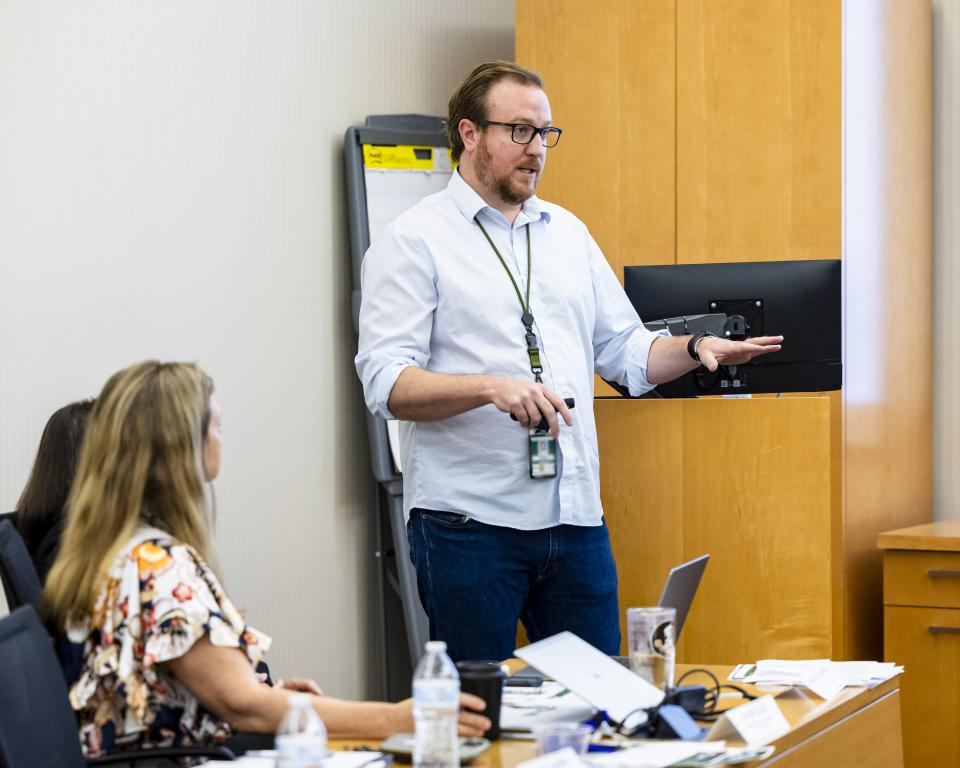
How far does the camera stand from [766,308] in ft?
10.1

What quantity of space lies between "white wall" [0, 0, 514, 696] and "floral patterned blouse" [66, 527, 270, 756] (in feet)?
5.53

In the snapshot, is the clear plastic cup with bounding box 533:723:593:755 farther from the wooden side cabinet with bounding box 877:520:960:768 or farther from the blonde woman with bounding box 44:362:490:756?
the wooden side cabinet with bounding box 877:520:960:768

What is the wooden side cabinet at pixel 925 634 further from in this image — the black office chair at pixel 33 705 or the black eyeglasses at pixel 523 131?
the black office chair at pixel 33 705

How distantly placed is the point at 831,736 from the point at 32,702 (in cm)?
116

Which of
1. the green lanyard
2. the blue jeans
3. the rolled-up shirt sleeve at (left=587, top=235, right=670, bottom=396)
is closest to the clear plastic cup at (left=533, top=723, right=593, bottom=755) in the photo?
the blue jeans

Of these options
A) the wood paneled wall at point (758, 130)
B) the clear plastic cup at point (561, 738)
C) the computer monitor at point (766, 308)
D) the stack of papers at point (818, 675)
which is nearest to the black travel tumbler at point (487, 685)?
the clear plastic cup at point (561, 738)

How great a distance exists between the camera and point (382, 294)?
2717mm

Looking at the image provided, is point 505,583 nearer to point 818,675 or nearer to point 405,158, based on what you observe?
point 818,675

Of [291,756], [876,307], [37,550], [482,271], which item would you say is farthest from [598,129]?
[291,756]

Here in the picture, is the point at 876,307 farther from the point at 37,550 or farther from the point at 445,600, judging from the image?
the point at 37,550

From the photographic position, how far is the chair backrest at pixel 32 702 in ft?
5.36

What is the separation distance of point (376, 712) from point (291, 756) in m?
0.37

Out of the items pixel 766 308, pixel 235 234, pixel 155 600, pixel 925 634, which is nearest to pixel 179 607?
pixel 155 600

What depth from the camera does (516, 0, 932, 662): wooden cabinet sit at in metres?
3.33
